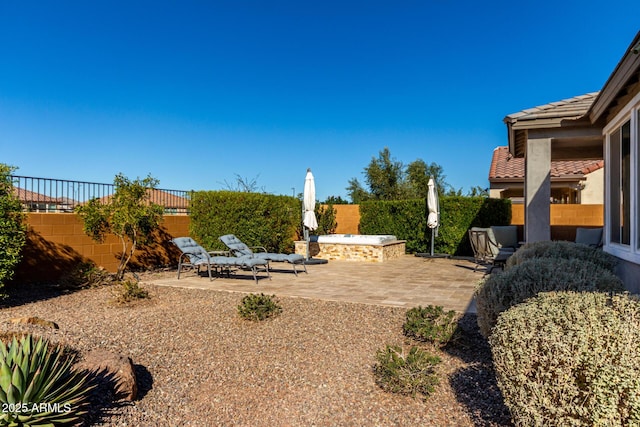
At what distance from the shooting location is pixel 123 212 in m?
7.67

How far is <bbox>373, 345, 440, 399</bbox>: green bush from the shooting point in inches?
126

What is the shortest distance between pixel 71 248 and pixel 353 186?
73.0ft

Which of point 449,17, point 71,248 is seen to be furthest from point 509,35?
point 71,248

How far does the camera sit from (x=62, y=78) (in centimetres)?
1198

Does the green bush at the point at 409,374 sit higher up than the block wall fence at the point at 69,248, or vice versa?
the block wall fence at the point at 69,248

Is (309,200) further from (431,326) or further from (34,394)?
(34,394)

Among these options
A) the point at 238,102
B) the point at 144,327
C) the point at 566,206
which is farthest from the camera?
the point at 238,102

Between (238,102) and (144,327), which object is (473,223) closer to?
(144,327)

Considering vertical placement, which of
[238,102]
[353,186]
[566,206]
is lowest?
[566,206]

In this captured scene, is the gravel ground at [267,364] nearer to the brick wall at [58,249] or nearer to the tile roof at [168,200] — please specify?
the brick wall at [58,249]

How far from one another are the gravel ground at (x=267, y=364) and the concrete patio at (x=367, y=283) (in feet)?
2.62

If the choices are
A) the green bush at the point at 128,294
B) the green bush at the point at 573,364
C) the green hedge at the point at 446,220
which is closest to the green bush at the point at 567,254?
the green bush at the point at 573,364

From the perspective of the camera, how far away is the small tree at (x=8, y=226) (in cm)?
575

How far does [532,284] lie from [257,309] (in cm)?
326
